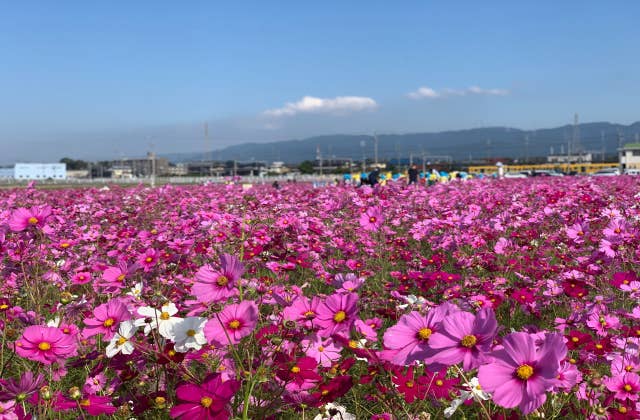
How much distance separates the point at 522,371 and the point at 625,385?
0.66 meters

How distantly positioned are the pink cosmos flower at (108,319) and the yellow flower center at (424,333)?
75cm

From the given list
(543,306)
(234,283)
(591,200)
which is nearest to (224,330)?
(234,283)

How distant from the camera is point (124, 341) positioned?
1.30m

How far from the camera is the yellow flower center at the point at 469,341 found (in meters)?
0.91

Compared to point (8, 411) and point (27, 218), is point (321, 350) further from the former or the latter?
point (27, 218)

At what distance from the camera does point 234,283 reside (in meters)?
1.18

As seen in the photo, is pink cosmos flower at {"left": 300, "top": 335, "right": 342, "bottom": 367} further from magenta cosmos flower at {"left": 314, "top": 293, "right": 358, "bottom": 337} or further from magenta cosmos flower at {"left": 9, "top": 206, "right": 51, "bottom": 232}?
magenta cosmos flower at {"left": 9, "top": 206, "right": 51, "bottom": 232}

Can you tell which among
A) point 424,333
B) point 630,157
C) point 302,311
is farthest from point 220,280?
point 630,157

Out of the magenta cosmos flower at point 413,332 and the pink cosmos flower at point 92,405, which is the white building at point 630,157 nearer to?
the magenta cosmos flower at point 413,332

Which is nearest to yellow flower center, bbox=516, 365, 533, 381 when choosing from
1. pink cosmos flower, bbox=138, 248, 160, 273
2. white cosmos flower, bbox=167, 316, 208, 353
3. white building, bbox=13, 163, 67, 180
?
white cosmos flower, bbox=167, 316, 208, 353

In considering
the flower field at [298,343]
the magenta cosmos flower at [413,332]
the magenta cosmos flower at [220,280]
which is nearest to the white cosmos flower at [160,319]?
the flower field at [298,343]

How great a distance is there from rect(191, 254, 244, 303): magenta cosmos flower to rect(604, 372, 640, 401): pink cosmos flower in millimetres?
906

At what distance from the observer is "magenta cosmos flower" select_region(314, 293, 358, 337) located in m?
1.19

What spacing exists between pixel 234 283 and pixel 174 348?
0.78 ft
